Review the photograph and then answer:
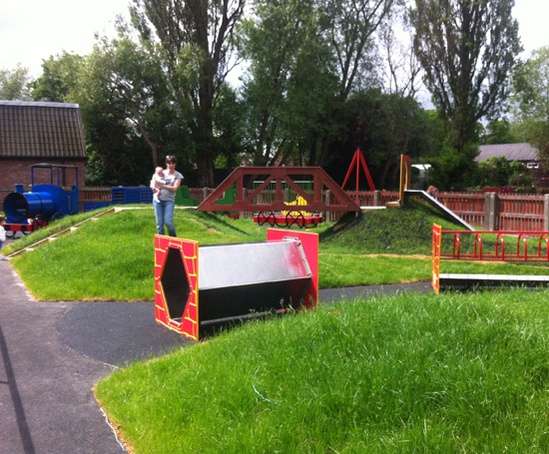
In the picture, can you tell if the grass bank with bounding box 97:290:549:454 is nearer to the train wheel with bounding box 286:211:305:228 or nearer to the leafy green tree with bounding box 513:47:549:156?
the train wheel with bounding box 286:211:305:228

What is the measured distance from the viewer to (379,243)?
15062 mm

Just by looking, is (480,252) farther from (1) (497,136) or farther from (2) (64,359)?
(1) (497,136)

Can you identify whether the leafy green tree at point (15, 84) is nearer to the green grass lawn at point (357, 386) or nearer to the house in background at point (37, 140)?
the house in background at point (37, 140)

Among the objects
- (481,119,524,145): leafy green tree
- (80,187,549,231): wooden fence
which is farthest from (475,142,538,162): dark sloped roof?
(80,187,549,231): wooden fence

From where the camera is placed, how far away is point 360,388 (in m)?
3.91

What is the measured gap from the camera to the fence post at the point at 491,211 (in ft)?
66.7

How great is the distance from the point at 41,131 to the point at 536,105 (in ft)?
131

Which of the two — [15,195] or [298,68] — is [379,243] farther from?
[298,68]

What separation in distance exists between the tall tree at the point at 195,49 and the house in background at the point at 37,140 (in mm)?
6356

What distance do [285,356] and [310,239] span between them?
3.30 meters

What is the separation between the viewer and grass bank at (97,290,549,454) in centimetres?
350

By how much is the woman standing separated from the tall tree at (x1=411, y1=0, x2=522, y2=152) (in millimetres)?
32632

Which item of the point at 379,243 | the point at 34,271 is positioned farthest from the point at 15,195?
the point at 379,243

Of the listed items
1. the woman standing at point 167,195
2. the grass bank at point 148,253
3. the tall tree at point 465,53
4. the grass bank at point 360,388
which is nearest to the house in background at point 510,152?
the tall tree at point 465,53
